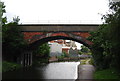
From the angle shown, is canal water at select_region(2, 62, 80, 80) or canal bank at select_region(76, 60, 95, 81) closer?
canal bank at select_region(76, 60, 95, 81)

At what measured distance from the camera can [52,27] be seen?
2980 cm

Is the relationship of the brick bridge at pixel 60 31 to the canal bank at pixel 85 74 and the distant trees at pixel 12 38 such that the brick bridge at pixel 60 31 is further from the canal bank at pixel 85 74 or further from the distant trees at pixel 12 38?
the canal bank at pixel 85 74

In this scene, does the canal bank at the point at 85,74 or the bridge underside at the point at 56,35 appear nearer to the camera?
the canal bank at the point at 85,74

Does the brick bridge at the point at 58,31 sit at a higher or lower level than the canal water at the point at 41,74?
higher

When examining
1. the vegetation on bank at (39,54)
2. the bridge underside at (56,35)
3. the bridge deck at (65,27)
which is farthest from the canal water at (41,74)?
the vegetation on bank at (39,54)

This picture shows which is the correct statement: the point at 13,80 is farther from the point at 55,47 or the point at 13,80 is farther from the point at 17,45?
the point at 55,47

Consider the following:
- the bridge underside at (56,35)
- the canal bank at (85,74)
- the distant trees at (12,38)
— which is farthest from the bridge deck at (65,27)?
the canal bank at (85,74)

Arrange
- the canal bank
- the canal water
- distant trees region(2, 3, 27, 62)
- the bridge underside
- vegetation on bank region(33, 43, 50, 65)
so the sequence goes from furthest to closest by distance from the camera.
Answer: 1. vegetation on bank region(33, 43, 50, 65)
2. the bridge underside
3. distant trees region(2, 3, 27, 62)
4. the canal water
5. the canal bank

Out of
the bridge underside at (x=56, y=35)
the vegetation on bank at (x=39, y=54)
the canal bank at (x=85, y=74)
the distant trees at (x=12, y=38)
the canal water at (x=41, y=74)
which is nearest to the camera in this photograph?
the canal bank at (x=85, y=74)

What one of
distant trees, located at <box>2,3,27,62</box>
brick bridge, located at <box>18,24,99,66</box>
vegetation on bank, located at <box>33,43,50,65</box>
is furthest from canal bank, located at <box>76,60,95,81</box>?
vegetation on bank, located at <box>33,43,50,65</box>

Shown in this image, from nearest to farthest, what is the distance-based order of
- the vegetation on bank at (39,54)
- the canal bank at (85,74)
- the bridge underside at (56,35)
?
the canal bank at (85,74), the bridge underside at (56,35), the vegetation on bank at (39,54)

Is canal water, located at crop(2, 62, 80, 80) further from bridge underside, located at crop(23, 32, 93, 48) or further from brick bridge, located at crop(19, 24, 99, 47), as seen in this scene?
brick bridge, located at crop(19, 24, 99, 47)

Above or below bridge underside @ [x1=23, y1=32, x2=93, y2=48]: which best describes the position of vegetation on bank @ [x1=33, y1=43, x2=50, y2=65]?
below

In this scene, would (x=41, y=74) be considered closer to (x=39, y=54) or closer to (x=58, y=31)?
(x=58, y=31)
